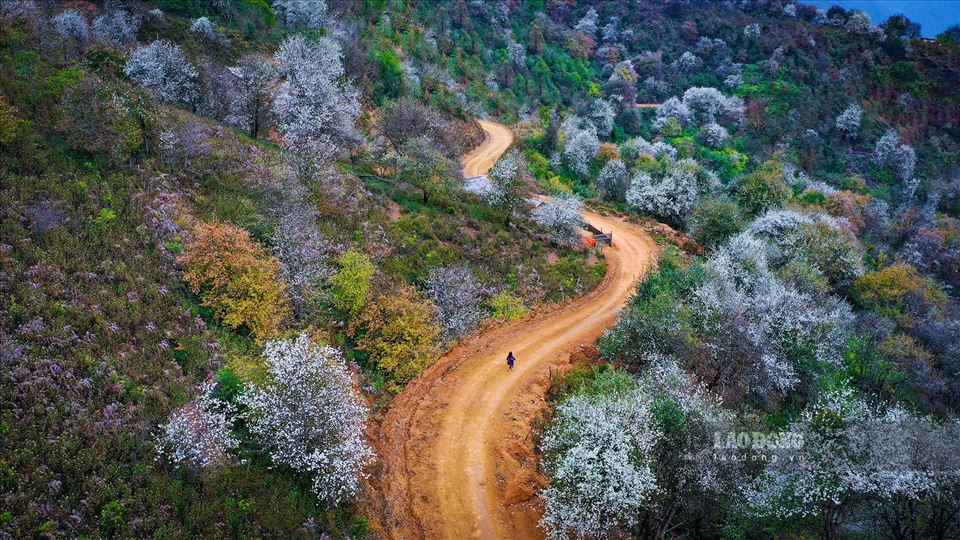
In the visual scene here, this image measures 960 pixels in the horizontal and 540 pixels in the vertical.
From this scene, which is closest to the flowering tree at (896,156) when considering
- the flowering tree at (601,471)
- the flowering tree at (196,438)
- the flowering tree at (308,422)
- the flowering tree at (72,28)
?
the flowering tree at (601,471)

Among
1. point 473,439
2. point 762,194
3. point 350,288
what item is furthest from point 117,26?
point 762,194

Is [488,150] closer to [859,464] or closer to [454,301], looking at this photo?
[454,301]

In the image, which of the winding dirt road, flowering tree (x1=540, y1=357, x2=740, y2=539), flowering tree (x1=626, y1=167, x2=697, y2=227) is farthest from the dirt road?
flowering tree (x1=540, y1=357, x2=740, y2=539)

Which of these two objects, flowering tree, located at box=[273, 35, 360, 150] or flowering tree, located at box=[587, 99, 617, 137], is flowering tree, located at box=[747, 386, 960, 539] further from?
flowering tree, located at box=[587, 99, 617, 137]

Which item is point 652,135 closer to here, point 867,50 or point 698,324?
point 867,50

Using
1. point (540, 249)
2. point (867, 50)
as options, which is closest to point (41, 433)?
point (540, 249)

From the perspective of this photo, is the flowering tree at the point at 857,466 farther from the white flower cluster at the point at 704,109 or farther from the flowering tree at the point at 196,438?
the white flower cluster at the point at 704,109
